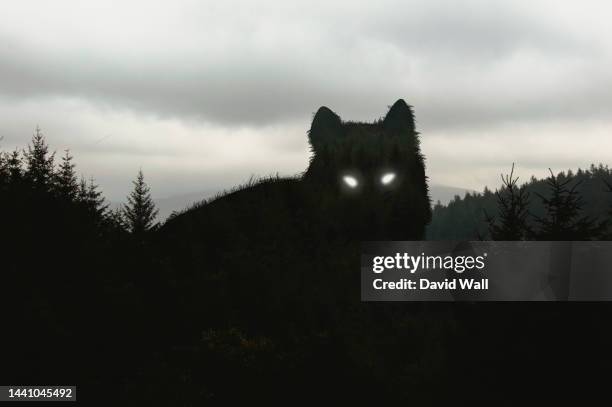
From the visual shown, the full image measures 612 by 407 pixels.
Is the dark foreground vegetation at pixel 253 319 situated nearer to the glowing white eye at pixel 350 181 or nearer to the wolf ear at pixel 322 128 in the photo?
the glowing white eye at pixel 350 181

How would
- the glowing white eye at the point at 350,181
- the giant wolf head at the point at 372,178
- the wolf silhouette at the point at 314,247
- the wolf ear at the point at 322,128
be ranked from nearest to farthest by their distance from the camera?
the wolf silhouette at the point at 314,247, the giant wolf head at the point at 372,178, the glowing white eye at the point at 350,181, the wolf ear at the point at 322,128

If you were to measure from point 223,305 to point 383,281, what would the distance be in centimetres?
320

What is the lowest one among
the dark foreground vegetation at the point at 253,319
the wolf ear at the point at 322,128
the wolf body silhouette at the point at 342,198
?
the dark foreground vegetation at the point at 253,319

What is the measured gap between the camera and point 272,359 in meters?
10.6

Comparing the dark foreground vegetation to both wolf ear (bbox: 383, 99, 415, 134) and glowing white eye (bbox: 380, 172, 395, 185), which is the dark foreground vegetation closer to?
glowing white eye (bbox: 380, 172, 395, 185)

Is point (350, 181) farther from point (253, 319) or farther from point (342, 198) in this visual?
point (253, 319)

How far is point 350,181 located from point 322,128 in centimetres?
146

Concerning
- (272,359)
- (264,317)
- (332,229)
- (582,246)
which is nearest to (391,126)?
(332,229)

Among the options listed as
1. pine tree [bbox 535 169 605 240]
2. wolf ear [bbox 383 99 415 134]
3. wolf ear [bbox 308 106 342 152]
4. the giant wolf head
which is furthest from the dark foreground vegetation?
wolf ear [bbox 383 99 415 134]

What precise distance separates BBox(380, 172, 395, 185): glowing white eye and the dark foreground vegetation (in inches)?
65.5

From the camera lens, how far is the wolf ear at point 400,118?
46.5 ft

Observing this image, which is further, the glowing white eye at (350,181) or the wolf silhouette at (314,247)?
the glowing white eye at (350,181)

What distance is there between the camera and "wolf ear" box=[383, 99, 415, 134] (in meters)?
14.2

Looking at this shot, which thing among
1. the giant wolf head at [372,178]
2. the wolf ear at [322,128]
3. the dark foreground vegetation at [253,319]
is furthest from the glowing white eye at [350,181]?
the dark foreground vegetation at [253,319]
